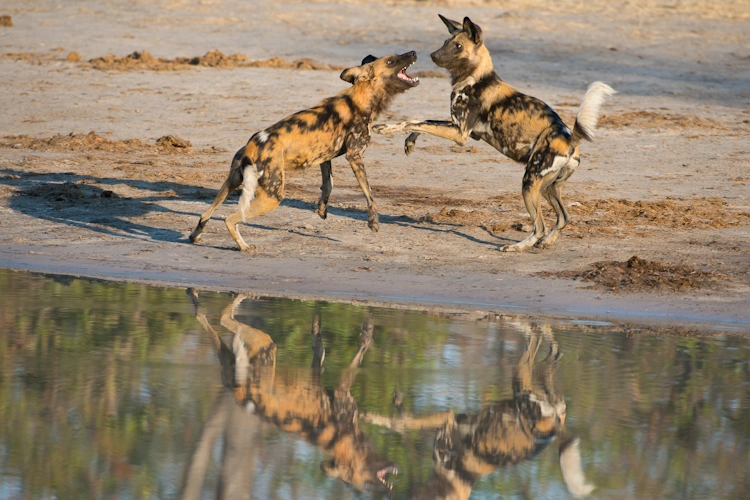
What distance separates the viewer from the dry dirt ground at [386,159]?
8.84 metres

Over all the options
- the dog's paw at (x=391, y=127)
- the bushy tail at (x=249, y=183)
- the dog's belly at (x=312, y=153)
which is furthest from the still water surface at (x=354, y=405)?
the dog's paw at (x=391, y=127)

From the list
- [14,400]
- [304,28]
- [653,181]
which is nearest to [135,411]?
[14,400]

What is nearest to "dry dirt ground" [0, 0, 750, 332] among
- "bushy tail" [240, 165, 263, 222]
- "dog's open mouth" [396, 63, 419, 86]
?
"bushy tail" [240, 165, 263, 222]

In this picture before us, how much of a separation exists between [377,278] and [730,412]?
3.68 m

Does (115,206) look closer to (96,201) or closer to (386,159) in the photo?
(96,201)

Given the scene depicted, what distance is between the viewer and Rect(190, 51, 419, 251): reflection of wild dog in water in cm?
912

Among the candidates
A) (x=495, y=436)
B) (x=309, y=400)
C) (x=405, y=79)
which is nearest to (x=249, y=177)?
(x=405, y=79)

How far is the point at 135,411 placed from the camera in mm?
5375

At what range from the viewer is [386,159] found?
13.7 meters

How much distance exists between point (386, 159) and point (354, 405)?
8.34m

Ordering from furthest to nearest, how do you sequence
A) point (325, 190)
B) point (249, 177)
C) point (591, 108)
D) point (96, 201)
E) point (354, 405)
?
1. point (96, 201)
2. point (325, 190)
3. point (249, 177)
4. point (591, 108)
5. point (354, 405)

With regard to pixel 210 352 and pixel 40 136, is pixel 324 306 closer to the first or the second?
pixel 210 352

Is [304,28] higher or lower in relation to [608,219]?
higher

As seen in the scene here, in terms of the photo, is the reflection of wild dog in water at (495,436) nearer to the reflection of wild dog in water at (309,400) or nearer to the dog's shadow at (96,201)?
the reflection of wild dog in water at (309,400)
